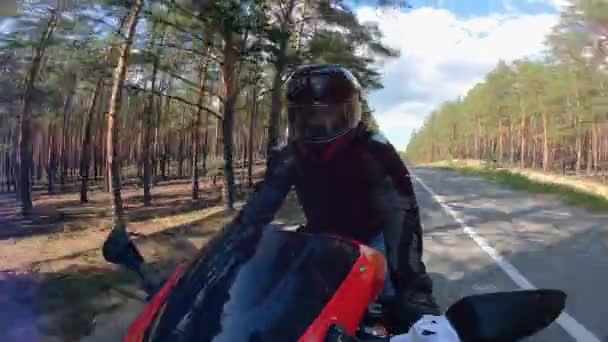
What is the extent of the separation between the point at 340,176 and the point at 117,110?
10.8 m

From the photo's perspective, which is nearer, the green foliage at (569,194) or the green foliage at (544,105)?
the green foliage at (569,194)

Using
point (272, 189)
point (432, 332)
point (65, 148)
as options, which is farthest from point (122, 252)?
point (65, 148)

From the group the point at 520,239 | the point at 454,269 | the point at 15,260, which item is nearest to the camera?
the point at 454,269

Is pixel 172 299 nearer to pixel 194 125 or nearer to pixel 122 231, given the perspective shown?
pixel 122 231

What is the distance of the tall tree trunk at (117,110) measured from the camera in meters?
12.0

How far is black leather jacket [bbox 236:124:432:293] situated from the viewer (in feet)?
8.31

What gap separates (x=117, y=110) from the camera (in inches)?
Result: 492

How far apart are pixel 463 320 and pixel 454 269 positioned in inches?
248

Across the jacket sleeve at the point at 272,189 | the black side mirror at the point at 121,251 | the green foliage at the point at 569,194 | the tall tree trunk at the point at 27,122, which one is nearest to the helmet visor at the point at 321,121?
the jacket sleeve at the point at 272,189

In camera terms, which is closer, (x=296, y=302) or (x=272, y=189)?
(x=296, y=302)

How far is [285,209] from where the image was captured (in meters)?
2.74

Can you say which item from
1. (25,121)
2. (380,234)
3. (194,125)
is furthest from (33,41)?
(380,234)

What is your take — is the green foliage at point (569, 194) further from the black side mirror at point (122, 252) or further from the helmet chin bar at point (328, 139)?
the black side mirror at point (122, 252)

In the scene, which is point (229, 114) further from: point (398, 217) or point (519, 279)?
point (398, 217)
